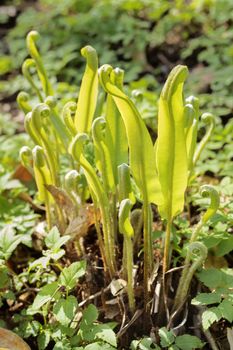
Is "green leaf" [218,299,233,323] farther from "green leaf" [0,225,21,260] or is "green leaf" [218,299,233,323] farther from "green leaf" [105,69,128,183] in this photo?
"green leaf" [0,225,21,260]

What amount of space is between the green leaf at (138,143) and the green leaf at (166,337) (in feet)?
0.97

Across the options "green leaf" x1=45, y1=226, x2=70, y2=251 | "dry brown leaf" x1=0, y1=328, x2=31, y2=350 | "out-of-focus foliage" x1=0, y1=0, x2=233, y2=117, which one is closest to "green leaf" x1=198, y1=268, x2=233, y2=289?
"green leaf" x1=45, y1=226, x2=70, y2=251

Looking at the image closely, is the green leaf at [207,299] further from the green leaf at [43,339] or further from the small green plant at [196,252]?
the green leaf at [43,339]

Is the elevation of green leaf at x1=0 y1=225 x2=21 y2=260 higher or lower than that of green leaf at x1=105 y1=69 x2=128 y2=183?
lower

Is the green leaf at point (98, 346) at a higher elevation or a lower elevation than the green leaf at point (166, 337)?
higher

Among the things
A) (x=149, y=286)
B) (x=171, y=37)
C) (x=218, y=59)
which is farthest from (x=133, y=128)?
(x=171, y=37)

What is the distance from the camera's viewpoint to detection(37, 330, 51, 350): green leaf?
1335 millimetres

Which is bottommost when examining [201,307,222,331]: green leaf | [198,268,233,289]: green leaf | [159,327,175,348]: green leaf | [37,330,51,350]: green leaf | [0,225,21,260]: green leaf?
[37,330,51,350]: green leaf

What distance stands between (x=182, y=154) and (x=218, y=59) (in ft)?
5.12

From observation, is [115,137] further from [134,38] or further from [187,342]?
[134,38]

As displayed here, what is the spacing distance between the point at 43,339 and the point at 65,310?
0.13 m

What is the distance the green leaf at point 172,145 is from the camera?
1117mm

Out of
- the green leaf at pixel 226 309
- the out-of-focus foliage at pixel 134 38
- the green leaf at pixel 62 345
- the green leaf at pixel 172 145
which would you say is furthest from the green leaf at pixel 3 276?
the out-of-focus foliage at pixel 134 38

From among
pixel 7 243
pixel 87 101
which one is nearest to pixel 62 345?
pixel 7 243
